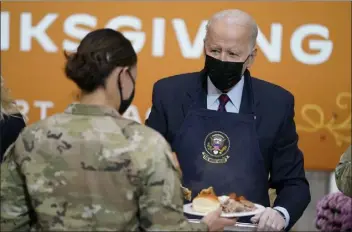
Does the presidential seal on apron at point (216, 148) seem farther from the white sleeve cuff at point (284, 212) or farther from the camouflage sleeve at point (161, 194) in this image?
the camouflage sleeve at point (161, 194)

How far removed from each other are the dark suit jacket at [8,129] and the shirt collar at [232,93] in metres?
0.72

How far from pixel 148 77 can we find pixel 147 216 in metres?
2.40

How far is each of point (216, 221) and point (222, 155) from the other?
0.52m

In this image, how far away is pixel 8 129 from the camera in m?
2.57

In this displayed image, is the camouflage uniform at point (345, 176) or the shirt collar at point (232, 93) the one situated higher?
the shirt collar at point (232, 93)

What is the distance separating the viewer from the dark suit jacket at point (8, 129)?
2.54 metres

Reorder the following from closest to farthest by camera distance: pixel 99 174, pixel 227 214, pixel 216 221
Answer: pixel 99 174
pixel 216 221
pixel 227 214

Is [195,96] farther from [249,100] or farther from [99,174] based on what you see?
[99,174]

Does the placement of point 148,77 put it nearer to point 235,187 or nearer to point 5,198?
point 235,187

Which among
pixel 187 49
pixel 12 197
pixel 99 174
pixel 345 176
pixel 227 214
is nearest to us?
pixel 99 174

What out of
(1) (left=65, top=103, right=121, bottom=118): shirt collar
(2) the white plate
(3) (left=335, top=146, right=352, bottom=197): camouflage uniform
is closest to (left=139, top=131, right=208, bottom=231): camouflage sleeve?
(1) (left=65, top=103, right=121, bottom=118): shirt collar

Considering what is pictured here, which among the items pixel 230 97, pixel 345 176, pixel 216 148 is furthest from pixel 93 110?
pixel 345 176

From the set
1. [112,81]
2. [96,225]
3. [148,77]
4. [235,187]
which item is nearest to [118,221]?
[96,225]

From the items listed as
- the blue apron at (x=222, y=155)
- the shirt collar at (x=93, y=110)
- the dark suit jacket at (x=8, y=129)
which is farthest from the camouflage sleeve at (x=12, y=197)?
the blue apron at (x=222, y=155)
